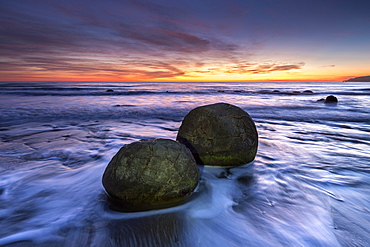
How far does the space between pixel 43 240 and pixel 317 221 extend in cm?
288

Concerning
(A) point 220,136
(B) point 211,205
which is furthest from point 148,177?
(A) point 220,136

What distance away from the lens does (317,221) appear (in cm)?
222

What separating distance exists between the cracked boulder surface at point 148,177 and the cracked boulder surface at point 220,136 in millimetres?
960

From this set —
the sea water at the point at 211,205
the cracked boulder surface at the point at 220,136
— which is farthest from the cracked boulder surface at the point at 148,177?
the cracked boulder surface at the point at 220,136

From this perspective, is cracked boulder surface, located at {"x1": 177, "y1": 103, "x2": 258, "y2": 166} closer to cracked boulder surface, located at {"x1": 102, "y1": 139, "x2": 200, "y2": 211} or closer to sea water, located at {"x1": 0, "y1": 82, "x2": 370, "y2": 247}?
sea water, located at {"x1": 0, "y1": 82, "x2": 370, "y2": 247}

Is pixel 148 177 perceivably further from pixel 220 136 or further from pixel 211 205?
pixel 220 136

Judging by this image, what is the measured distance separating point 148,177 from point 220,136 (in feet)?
5.07

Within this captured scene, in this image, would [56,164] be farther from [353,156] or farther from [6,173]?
[353,156]

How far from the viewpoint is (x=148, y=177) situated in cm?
230

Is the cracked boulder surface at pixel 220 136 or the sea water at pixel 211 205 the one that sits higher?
the cracked boulder surface at pixel 220 136

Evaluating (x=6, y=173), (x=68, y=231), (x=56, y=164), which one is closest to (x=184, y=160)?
(x=68, y=231)

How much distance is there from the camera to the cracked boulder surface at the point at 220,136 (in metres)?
3.40

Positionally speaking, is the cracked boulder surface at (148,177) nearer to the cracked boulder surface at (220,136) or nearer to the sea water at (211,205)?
the sea water at (211,205)

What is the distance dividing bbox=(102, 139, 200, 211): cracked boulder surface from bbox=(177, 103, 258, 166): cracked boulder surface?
96cm
